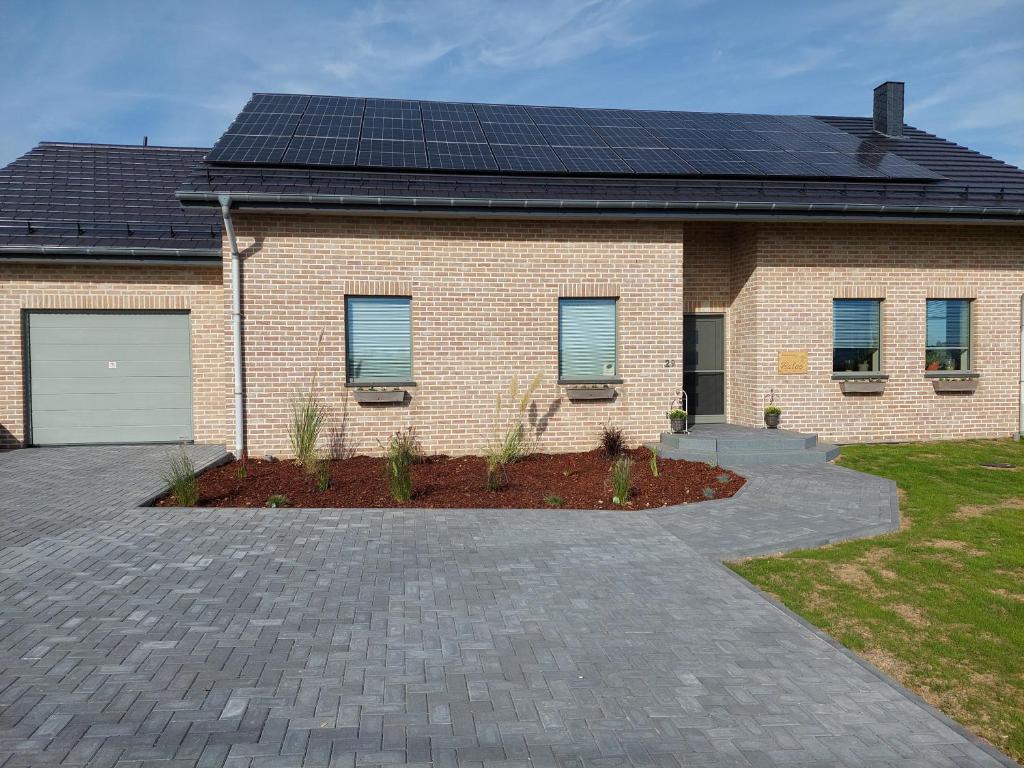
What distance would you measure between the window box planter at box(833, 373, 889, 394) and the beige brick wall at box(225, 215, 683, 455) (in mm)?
2956

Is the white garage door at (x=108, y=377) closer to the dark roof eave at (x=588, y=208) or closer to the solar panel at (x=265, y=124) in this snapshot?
the dark roof eave at (x=588, y=208)

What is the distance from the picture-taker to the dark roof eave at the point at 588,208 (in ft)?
34.0

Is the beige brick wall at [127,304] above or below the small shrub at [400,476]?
above

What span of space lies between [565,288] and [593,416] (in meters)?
2.06

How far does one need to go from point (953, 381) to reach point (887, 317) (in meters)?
1.66

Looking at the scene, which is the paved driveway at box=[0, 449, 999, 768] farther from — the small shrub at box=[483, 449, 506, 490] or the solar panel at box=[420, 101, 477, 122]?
the solar panel at box=[420, 101, 477, 122]

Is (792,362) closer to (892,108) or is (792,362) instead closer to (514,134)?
(514,134)

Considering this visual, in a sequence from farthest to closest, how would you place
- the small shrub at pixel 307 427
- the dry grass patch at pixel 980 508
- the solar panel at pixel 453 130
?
the solar panel at pixel 453 130 < the small shrub at pixel 307 427 < the dry grass patch at pixel 980 508

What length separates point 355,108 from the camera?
15.2 meters

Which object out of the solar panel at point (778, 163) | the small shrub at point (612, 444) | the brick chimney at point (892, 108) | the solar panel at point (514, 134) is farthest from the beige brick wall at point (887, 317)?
the brick chimney at point (892, 108)

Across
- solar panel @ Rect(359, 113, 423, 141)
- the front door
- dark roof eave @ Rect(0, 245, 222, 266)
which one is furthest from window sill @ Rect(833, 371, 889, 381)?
dark roof eave @ Rect(0, 245, 222, 266)

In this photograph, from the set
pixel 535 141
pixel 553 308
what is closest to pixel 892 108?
pixel 535 141

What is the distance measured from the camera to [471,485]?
9219mm

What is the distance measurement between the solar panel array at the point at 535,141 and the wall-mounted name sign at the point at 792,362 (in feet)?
10.3
